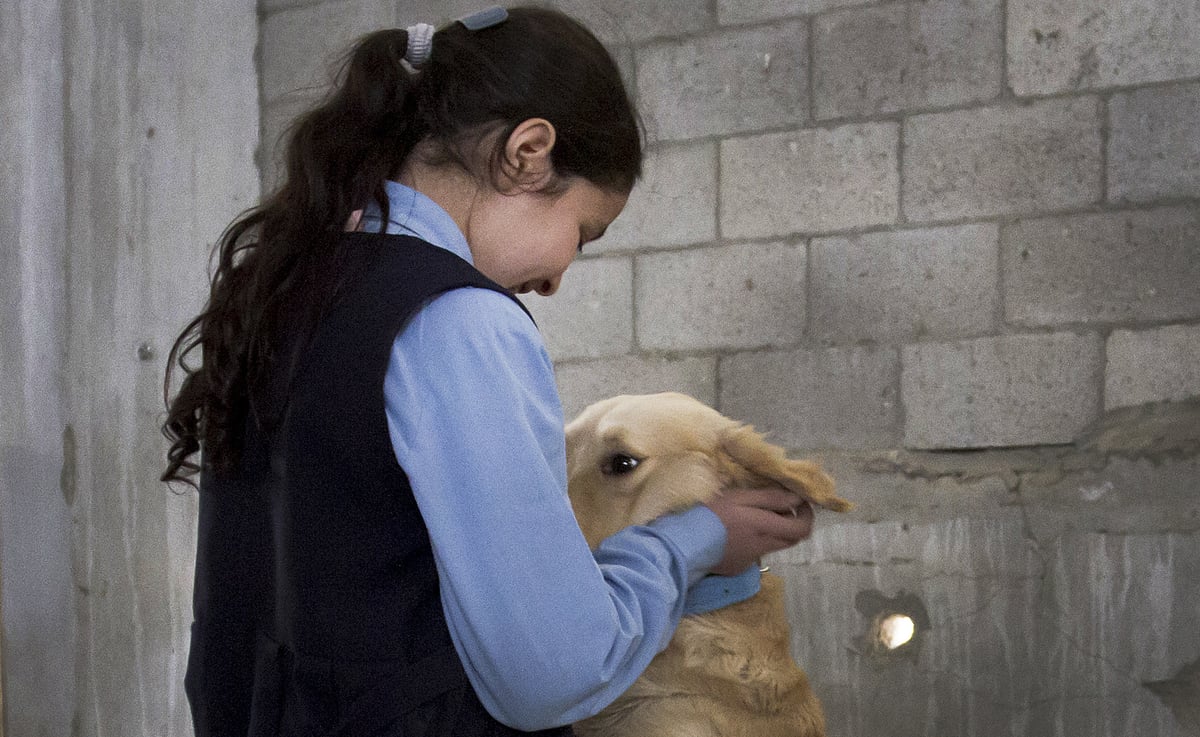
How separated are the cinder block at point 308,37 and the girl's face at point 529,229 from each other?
2.29m

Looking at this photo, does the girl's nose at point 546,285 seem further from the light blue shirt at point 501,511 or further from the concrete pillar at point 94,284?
the concrete pillar at point 94,284

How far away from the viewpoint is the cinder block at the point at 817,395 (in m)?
2.73

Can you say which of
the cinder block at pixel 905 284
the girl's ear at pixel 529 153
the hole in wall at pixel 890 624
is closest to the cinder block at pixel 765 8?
the cinder block at pixel 905 284

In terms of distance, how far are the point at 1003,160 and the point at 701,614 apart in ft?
4.96

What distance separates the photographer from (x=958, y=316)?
266cm

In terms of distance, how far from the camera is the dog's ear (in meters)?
1.50

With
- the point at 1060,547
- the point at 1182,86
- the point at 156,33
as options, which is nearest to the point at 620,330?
the point at 1060,547

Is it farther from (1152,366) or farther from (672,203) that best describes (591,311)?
(1152,366)

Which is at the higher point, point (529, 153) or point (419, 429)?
point (529, 153)

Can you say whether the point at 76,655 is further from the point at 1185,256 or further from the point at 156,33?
the point at 1185,256

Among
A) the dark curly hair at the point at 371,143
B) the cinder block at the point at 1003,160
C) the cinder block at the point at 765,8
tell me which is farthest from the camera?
the cinder block at the point at 765,8

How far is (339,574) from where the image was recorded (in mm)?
1062

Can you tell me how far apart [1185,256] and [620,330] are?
4.33 ft

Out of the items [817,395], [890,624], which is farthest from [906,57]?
[890,624]
